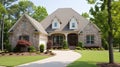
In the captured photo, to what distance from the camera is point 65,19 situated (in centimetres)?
5222

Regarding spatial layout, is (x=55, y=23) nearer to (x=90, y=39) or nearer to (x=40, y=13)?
(x=90, y=39)

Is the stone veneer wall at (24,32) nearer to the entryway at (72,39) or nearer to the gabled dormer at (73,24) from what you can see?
the gabled dormer at (73,24)

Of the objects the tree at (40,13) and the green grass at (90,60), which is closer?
the green grass at (90,60)

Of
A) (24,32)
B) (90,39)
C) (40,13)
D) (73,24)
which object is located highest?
(40,13)

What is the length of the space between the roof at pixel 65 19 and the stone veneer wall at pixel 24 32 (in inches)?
357

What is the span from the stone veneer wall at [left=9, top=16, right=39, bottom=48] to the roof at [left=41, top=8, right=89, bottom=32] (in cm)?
907

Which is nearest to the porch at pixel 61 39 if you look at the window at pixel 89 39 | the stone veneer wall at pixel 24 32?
the window at pixel 89 39

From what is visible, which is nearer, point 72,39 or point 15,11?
point 72,39

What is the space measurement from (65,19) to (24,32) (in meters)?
12.9

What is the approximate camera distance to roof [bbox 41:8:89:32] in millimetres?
50375

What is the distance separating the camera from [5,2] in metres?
59.0

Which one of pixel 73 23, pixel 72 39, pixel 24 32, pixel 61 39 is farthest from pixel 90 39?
pixel 24 32

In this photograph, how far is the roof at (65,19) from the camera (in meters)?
50.4

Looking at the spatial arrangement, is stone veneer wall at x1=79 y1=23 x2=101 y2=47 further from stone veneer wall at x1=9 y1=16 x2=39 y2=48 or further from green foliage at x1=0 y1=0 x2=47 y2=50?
green foliage at x1=0 y1=0 x2=47 y2=50
